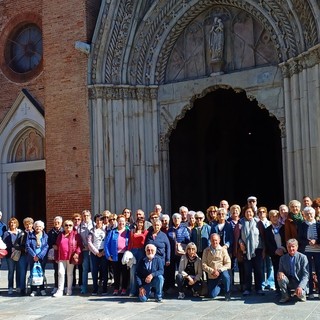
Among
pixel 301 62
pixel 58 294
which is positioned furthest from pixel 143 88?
pixel 58 294

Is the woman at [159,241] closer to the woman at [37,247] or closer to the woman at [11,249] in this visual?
the woman at [37,247]

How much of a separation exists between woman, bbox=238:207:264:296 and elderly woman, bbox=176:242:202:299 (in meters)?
0.76

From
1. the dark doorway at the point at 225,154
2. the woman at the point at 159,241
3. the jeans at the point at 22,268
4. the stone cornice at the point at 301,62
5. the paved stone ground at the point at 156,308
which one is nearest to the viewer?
the paved stone ground at the point at 156,308

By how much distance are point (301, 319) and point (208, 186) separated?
455 inches

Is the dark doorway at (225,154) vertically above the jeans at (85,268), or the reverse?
the dark doorway at (225,154)

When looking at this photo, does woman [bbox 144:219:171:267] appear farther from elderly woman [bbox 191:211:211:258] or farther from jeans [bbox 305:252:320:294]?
jeans [bbox 305:252:320:294]

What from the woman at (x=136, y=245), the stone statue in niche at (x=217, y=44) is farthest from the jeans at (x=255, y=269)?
the stone statue in niche at (x=217, y=44)

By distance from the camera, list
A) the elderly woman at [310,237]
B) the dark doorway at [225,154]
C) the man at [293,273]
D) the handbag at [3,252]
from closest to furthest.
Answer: the man at [293,273]
the elderly woman at [310,237]
the handbag at [3,252]
the dark doorway at [225,154]

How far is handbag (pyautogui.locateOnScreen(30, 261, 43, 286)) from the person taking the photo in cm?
1079

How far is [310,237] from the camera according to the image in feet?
31.1

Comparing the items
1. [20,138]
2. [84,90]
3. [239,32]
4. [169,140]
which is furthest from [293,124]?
[20,138]

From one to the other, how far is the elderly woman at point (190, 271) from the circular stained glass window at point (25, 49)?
31.7ft

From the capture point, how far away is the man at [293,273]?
9.08 meters

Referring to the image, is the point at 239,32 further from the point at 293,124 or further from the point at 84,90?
the point at 84,90
